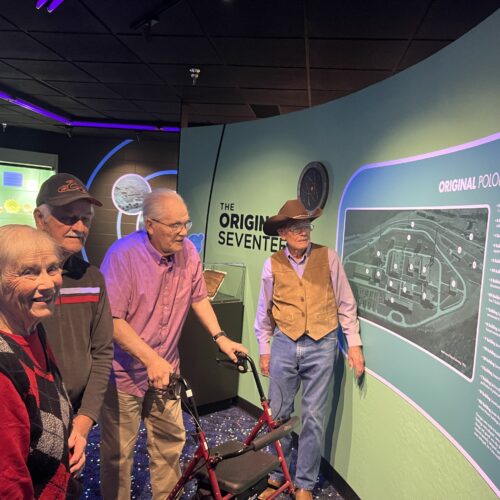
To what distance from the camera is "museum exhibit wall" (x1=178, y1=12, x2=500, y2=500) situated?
1.68m

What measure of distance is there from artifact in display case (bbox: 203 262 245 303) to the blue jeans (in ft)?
4.57

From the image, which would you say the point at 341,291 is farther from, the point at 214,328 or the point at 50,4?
the point at 50,4

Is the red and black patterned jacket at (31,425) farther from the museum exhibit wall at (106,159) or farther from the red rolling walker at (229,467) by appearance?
the museum exhibit wall at (106,159)

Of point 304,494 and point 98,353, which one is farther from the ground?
point 98,353

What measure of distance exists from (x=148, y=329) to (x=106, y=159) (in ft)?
25.9

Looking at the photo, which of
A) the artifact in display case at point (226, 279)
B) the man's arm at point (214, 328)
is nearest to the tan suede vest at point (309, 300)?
the man's arm at point (214, 328)

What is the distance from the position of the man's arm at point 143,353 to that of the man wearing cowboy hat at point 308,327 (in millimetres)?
1033

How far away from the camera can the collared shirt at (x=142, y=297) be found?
2076mm

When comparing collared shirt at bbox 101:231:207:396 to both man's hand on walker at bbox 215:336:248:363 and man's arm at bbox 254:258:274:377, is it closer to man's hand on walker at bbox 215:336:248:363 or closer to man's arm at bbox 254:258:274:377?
man's hand on walker at bbox 215:336:248:363

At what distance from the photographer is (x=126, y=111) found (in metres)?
7.63

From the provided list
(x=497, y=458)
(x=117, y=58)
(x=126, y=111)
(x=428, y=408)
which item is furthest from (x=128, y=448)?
(x=126, y=111)

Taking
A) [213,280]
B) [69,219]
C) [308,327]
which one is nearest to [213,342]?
[213,280]

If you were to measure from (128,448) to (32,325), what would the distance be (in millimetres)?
1191

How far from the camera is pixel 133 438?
2.17 meters
